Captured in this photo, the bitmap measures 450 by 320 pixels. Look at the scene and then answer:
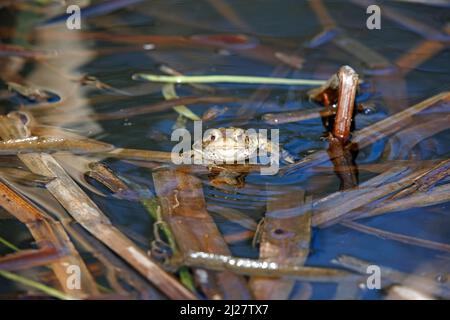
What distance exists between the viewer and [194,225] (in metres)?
2.86

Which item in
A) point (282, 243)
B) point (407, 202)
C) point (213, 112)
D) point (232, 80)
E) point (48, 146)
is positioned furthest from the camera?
point (232, 80)

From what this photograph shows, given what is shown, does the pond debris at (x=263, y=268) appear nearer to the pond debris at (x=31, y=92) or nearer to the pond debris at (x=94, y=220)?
the pond debris at (x=94, y=220)

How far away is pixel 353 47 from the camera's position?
15.7ft

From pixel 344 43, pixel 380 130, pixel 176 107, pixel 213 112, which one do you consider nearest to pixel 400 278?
pixel 380 130

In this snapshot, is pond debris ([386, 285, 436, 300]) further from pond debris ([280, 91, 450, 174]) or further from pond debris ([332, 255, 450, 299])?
pond debris ([280, 91, 450, 174])

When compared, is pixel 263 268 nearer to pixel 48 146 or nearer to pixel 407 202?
pixel 407 202

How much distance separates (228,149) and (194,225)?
26.1 inches

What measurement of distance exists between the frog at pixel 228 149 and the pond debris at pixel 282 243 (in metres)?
0.43

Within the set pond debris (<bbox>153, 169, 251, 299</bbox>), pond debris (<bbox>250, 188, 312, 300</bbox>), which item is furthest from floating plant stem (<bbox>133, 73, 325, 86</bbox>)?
pond debris (<bbox>250, 188, 312, 300</bbox>)

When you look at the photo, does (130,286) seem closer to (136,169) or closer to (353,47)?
(136,169)

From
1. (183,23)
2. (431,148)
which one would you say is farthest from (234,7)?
(431,148)

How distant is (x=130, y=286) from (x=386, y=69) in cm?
267

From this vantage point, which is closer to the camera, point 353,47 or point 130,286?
point 130,286
